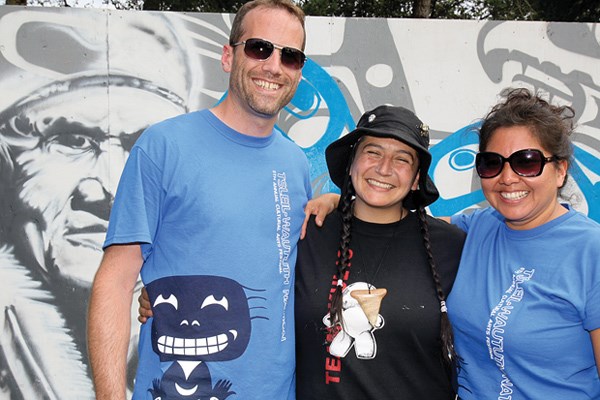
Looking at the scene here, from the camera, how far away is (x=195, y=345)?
1.76 meters

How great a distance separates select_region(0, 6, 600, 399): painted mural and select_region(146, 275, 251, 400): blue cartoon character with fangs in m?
2.10

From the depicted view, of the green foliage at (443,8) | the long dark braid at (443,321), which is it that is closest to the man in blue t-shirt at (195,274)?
the long dark braid at (443,321)

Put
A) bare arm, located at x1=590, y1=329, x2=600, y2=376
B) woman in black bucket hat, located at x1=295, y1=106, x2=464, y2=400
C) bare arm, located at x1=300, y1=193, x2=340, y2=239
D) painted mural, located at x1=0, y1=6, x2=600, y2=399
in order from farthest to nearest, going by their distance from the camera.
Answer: painted mural, located at x1=0, y1=6, x2=600, y2=399 → bare arm, located at x1=300, y1=193, x2=340, y2=239 → woman in black bucket hat, located at x1=295, y1=106, x2=464, y2=400 → bare arm, located at x1=590, y1=329, x2=600, y2=376

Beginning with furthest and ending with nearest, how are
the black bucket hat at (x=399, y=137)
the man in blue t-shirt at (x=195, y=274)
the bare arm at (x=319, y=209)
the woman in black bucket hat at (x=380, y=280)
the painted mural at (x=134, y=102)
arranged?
the painted mural at (x=134, y=102) → the bare arm at (x=319, y=209) → the black bucket hat at (x=399, y=137) → the woman in black bucket hat at (x=380, y=280) → the man in blue t-shirt at (x=195, y=274)

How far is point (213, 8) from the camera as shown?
1341 cm

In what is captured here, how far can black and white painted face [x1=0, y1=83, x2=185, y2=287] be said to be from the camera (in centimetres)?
360

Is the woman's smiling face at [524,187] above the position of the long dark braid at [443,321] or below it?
above

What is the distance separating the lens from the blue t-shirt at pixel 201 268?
1.75 m

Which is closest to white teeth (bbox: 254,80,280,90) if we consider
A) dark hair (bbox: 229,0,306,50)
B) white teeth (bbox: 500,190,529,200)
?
dark hair (bbox: 229,0,306,50)

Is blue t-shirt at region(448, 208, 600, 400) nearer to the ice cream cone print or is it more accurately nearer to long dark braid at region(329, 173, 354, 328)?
the ice cream cone print

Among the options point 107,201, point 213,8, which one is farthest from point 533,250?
point 213,8

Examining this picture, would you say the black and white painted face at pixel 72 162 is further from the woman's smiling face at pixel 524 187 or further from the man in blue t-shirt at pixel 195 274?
the woman's smiling face at pixel 524 187

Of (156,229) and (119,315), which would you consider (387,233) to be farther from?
(119,315)

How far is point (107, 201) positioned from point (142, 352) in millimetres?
2083
